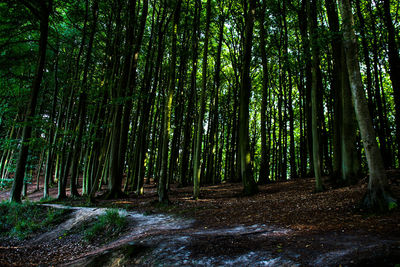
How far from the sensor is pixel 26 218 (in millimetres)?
10516

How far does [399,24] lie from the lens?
13828mm

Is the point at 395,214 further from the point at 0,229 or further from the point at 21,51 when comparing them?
the point at 21,51

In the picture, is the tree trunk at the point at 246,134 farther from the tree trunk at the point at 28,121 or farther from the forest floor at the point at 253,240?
the tree trunk at the point at 28,121

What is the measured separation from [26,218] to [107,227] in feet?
17.3

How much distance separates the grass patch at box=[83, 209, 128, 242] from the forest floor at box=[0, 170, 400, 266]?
300 mm

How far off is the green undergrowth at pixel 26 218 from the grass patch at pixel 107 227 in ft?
9.28

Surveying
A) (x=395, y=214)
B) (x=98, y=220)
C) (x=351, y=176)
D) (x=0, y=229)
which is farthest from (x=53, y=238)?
(x=351, y=176)

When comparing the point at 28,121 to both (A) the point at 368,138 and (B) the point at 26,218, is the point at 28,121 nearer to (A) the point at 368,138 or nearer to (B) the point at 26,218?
(B) the point at 26,218

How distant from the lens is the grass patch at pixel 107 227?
25.3ft

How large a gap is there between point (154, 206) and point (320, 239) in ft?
26.1

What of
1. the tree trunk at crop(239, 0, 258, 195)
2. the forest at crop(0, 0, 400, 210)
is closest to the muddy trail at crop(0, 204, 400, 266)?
the forest at crop(0, 0, 400, 210)

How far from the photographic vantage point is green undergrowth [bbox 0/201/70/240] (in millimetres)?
9414

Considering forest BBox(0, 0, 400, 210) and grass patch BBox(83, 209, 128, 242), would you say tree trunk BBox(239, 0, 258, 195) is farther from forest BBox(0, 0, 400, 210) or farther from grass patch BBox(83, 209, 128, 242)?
grass patch BBox(83, 209, 128, 242)

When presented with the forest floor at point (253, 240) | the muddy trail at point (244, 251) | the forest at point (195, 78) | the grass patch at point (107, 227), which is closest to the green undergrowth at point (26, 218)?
the forest floor at point (253, 240)
